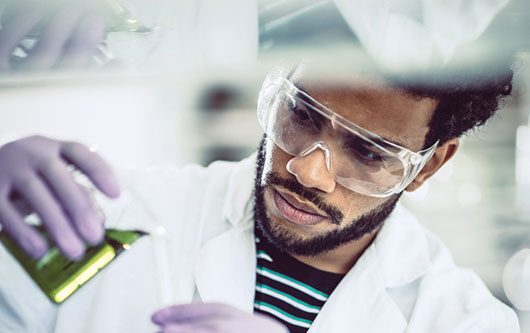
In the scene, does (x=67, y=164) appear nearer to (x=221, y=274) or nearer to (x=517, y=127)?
(x=221, y=274)

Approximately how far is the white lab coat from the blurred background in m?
0.08

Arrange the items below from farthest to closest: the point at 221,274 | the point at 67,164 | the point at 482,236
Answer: the point at 482,236 < the point at 221,274 < the point at 67,164

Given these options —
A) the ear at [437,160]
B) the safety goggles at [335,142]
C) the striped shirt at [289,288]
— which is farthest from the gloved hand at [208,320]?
the ear at [437,160]

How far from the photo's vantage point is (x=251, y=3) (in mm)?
399

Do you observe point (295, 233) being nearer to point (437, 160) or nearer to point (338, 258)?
point (338, 258)

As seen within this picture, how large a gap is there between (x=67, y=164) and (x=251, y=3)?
0.20 m

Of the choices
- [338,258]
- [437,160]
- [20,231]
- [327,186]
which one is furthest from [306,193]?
[20,231]

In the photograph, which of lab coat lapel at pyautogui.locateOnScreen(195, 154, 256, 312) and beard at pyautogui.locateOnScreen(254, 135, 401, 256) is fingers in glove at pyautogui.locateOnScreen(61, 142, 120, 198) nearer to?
lab coat lapel at pyautogui.locateOnScreen(195, 154, 256, 312)

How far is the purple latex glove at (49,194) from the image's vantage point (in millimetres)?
356

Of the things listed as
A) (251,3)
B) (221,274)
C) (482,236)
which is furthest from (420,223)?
(251,3)

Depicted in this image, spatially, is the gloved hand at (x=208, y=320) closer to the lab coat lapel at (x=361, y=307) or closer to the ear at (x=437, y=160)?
the lab coat lapel at (x=361, y=307)

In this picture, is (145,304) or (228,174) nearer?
(145,304)

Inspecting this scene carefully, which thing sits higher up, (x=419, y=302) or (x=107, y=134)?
(x=107, y=134)

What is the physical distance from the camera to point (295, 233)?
25.0 inches
